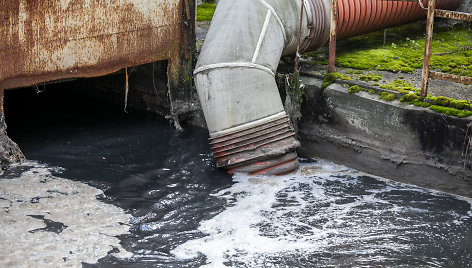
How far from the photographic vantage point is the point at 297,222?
6.99 metres

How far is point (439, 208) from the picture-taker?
7387 mm

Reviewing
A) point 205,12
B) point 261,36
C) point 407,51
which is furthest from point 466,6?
point 261,36

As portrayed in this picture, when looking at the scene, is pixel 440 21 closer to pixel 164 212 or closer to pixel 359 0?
pixel 359 0

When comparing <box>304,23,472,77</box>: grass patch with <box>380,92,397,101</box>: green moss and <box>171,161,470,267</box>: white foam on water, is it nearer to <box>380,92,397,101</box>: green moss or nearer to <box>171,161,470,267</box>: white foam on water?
<box>380,92,397,101</box>: green moss

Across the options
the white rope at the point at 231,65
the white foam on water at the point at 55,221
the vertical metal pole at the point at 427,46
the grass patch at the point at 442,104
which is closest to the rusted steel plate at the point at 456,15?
the vertical metal pole at the point at 427,46

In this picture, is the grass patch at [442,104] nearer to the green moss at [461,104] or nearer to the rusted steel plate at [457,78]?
the green moss at [461,104]

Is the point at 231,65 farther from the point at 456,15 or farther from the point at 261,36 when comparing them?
the point at 456,15

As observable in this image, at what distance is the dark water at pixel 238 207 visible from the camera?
6336 millimetres

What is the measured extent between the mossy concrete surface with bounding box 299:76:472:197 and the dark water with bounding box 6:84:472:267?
0.65ft

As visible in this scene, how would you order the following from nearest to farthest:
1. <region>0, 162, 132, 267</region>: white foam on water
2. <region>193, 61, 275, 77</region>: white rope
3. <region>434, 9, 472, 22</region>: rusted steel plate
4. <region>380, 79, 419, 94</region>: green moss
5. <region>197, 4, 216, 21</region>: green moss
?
<region>0, 162, 132, 267</region>: white foam on water < <region>434, 9, 472, 22</region>: rusted steel plate < <region>193, 61, 275, 77</region>: white rope < <region>380, 79, 419, 94</region>: green moss < <region>197, 4, 216, 21</region>: green moss

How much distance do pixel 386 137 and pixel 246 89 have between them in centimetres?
188

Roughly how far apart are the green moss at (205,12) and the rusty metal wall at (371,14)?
316 centimetres

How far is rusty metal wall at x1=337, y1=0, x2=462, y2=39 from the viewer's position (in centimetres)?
939

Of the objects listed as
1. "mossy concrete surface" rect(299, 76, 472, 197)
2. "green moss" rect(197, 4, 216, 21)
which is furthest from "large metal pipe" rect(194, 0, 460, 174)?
"green moss" rect(197, 4, 216, 21)
